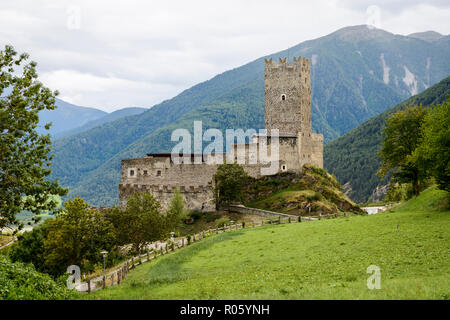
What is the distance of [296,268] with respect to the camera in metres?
27.3

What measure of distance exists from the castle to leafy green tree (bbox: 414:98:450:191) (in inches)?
1352

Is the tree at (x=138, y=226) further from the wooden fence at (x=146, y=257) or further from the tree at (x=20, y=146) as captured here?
the tree at (x=20, y=146)

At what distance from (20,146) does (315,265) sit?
17.1 metres

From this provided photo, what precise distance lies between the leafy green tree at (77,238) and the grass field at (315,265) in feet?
35.8

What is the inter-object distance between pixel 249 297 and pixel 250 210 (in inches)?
1801

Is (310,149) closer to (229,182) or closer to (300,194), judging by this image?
(300,194)

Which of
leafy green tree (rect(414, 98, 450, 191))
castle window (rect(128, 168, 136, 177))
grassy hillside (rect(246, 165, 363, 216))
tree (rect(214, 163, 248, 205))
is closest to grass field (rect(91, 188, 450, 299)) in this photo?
leafy green tree (rect(414, 98, 450, 191))

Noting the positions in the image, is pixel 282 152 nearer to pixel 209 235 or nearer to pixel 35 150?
pixel 209 235


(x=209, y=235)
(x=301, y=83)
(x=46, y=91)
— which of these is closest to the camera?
(x=46, y=91)

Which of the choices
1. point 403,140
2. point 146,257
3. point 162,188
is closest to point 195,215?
point 162,188

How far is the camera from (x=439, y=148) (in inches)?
1463

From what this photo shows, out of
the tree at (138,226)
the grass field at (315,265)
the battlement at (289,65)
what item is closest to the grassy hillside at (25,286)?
the grass field at (315,265)

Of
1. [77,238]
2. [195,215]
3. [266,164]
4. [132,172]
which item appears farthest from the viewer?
[132,172]

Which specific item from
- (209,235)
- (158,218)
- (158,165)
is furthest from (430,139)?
(158,165)
